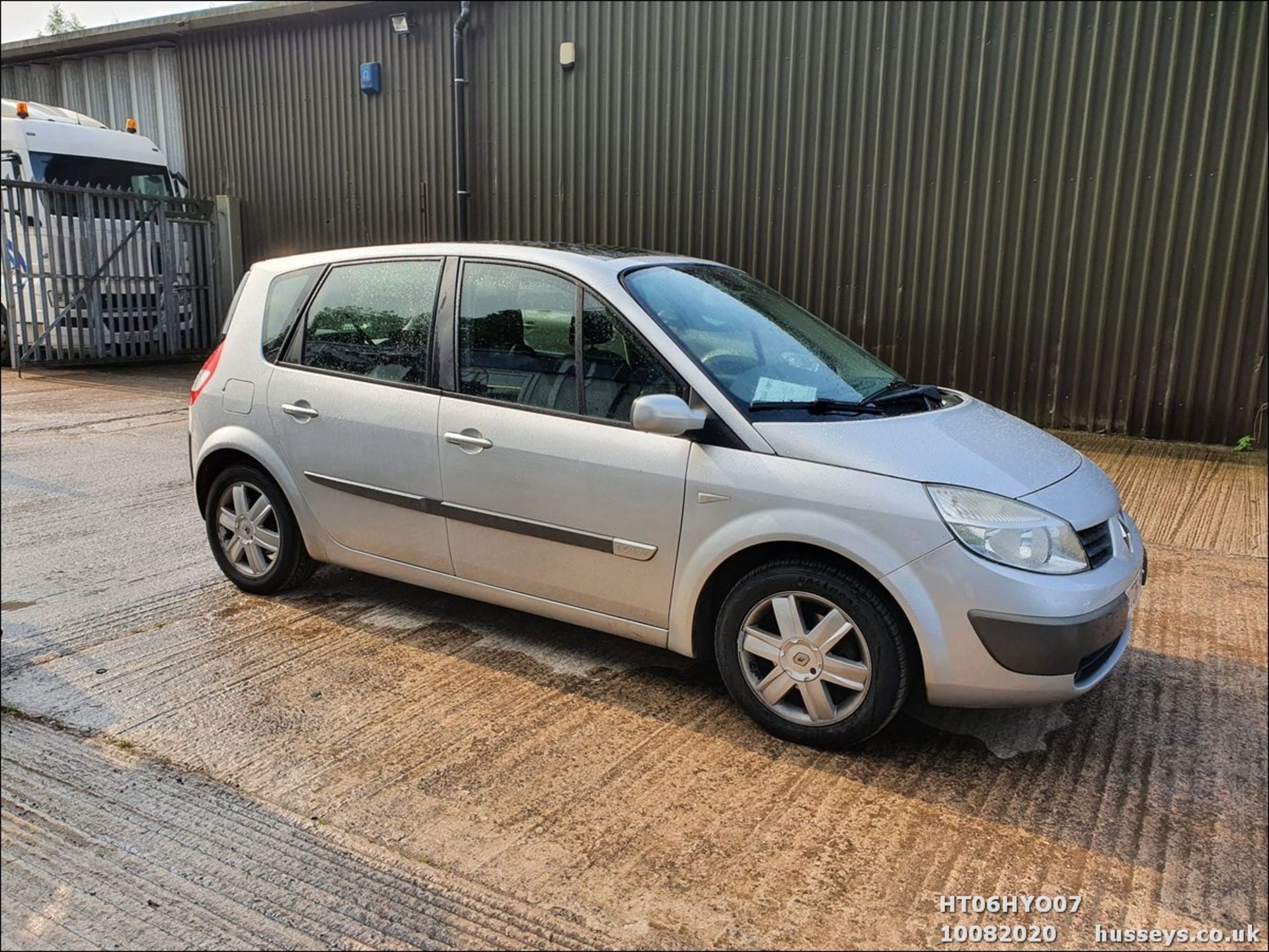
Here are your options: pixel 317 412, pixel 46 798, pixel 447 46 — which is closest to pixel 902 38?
pixel 447 46

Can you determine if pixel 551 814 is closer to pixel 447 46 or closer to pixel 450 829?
pixel 450 829

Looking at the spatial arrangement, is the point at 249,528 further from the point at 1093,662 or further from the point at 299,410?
the point at 1093,662

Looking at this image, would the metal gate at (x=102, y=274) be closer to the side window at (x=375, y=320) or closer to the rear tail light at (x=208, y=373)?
the rear tail light at (x=208, y=373)

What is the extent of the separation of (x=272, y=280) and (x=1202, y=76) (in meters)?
7.52

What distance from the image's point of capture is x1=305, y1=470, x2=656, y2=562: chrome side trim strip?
11.8 ft

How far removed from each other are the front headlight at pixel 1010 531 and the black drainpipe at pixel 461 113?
9.44 metres

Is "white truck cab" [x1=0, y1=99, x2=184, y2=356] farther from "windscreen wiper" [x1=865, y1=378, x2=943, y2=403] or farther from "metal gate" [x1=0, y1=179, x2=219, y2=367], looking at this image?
"windscreen wiper" [x1=865, y1=378, x2=943, y2=403]

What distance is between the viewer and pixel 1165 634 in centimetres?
446

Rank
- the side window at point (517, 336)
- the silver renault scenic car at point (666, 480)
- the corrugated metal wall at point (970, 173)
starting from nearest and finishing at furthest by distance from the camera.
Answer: the silver renault scenic car at point (666, 480)
the side window at point (517, 336)
the corrugated metal wall at point (970, 173)

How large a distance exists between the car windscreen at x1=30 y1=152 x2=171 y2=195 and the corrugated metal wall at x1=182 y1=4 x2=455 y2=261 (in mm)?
937

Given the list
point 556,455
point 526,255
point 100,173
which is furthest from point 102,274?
point 556,455

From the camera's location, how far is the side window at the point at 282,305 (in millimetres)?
4539

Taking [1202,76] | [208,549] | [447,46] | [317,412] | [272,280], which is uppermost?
[447,46]

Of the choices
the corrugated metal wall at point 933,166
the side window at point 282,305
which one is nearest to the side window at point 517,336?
the side window at point 282,305
